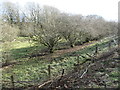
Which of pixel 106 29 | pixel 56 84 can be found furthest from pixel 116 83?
pixel 106 29

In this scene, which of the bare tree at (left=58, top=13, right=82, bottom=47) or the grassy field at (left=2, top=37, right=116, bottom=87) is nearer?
the grassy field at (left=2, top=37, right=116, bottom=87)

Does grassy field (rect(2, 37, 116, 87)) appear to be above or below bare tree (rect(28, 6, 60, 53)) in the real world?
below

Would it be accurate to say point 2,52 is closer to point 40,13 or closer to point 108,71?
point 40,13

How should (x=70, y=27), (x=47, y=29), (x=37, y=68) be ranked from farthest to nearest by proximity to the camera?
(x=70, y=27) < (x=47, y=29) < (x=37, y=68)

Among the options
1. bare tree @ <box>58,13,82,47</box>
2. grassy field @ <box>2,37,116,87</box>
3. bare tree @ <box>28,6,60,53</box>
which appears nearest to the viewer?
grassy field @ <box>2,37,116,87</box>

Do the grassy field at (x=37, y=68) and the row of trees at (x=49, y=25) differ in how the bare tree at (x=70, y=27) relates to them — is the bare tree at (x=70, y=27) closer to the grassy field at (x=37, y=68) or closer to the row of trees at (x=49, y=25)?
the row of trees at (x=49, y=25)

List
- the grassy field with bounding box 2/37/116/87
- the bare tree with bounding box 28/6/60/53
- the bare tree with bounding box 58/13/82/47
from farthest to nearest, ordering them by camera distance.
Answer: the bare tree with bounding box 58/13/82/47 < the bare tree with bounding box 28/6/60/53 < the grassy field with bounding box 2/37/116/87

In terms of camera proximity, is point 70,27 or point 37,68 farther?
point 70,27

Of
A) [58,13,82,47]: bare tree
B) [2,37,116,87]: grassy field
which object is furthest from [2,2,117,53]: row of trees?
[2,37,116,87]: grassy field

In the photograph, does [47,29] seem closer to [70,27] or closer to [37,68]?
[70,27]

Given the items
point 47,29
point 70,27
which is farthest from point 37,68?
point 70,27

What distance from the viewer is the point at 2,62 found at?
12.9m

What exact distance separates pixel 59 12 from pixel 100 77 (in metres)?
13.1

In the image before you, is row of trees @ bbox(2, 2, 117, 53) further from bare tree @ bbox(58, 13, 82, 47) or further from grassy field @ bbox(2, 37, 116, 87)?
grassy field @ bbox(2, 37, 116, 87)
